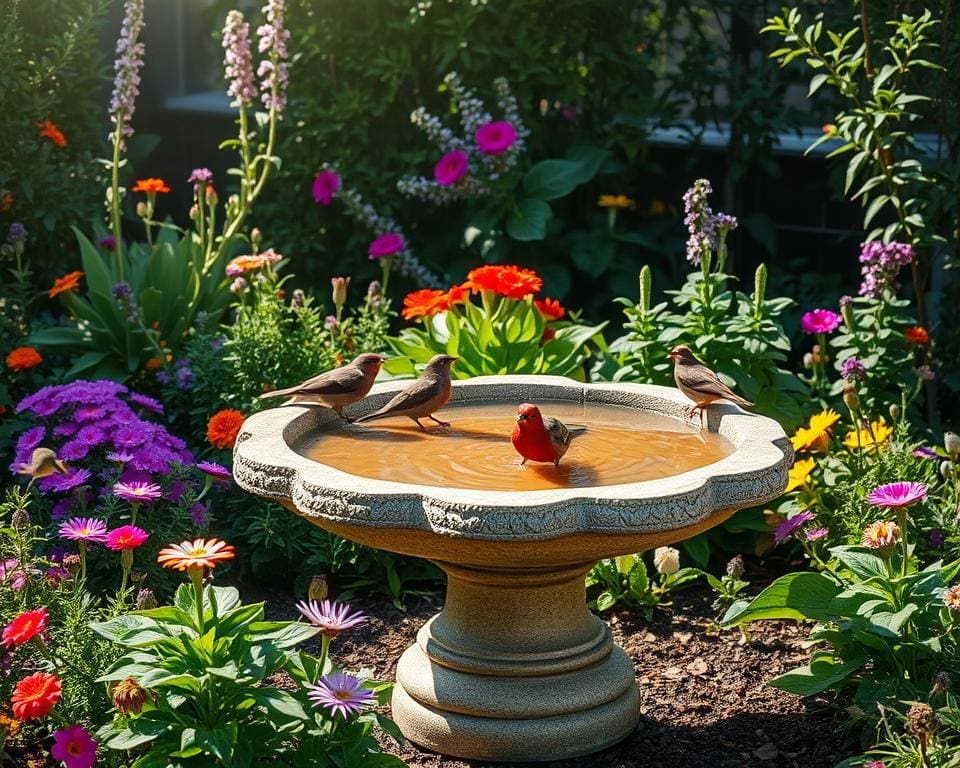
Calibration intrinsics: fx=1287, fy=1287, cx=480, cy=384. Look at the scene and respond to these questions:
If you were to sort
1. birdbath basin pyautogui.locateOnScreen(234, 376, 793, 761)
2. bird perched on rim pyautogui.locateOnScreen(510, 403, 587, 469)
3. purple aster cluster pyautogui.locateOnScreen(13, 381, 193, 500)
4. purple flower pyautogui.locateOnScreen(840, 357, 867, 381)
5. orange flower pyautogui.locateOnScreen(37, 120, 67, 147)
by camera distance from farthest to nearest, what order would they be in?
orange flower pyautogui.locateOnScreen(37, 120, 67, 147) → purple flower pyautogui.locateOnScreen(840, 357, 867, 381) → purple aster cluster pyautogui.locateOnScreen(13, 381, 193, 500) → bird perched on rim pyautogui.locateOnScreen(510, 403, 587, 469) → birdbath basin pyautogui.locateOnScreen(234, 376, 793, 761)

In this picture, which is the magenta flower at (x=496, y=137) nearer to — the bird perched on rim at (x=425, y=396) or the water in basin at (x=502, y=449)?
the water in basin at (x=502, y=449)

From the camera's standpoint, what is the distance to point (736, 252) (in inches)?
292

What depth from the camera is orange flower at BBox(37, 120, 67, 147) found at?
6203 millimetres

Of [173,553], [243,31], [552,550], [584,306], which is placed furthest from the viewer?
[584,306]

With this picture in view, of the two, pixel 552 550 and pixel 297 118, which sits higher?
pixel 297 118

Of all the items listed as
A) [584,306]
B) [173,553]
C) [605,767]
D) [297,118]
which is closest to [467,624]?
[605,767]

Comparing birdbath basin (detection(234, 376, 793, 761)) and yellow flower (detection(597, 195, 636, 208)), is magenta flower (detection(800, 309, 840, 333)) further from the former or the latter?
yellow flower (detection(597, 195, 636, 208))

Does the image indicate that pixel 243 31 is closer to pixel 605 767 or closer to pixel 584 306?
pixel 584 306

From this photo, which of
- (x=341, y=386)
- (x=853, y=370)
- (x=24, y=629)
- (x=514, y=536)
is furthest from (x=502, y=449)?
(x=853, y=370)

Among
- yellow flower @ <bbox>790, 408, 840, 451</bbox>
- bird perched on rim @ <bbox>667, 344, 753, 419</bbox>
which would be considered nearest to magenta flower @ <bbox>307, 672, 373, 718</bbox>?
bird perched on rim @ <bbox>667, 344, 753, 419</bbox>

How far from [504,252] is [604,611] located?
2666mm

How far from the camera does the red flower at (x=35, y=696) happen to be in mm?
2826

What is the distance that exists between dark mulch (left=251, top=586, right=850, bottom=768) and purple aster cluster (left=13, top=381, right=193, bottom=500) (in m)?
0.69

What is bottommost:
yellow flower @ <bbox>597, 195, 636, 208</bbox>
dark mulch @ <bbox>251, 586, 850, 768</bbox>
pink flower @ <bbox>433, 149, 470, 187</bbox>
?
dark mulch @ <bbox>251, 586, 850, 768</bbox>
